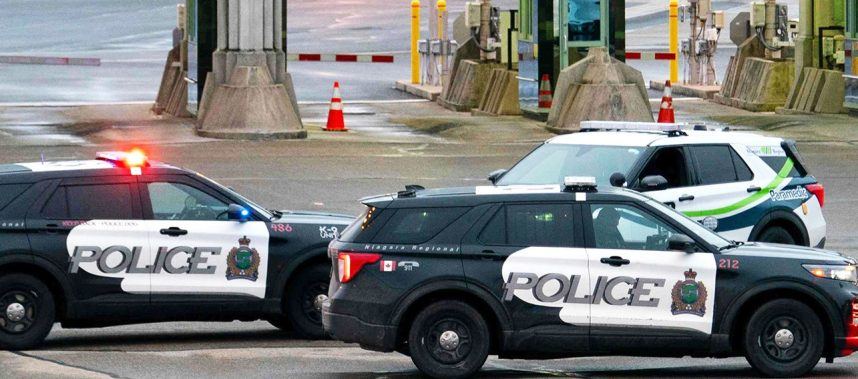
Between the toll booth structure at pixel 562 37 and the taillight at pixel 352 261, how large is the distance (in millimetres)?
20224

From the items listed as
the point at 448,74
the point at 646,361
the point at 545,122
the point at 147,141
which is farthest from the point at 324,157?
the point at 646,361

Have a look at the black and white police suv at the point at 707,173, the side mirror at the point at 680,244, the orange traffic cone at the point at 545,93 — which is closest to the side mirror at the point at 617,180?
the black and white police suv at the point at 707,173

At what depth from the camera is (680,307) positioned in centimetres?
1212

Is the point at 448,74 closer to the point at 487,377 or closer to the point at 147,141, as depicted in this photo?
the point at 147,141

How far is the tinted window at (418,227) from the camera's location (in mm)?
12133

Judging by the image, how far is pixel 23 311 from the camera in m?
13.4

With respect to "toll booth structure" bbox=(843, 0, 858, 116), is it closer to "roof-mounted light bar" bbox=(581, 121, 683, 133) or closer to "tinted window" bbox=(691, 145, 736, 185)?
"roof-mounted light bar" bbox=(581, 121, 683, 133)

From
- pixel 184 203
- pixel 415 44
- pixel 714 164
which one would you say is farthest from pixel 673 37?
pixel 184 203

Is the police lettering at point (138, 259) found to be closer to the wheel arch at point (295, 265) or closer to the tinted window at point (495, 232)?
the wheel arch at point (295, 265)

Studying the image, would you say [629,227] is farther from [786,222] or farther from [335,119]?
[335,119]

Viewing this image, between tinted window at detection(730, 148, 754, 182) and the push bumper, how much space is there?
565cm

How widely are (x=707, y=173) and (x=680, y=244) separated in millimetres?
4683

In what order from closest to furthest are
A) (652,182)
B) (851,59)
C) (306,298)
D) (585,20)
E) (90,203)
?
(90,203)
(306,298)
(652,182)
(585,20)
(851,59)

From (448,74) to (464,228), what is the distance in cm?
2622
